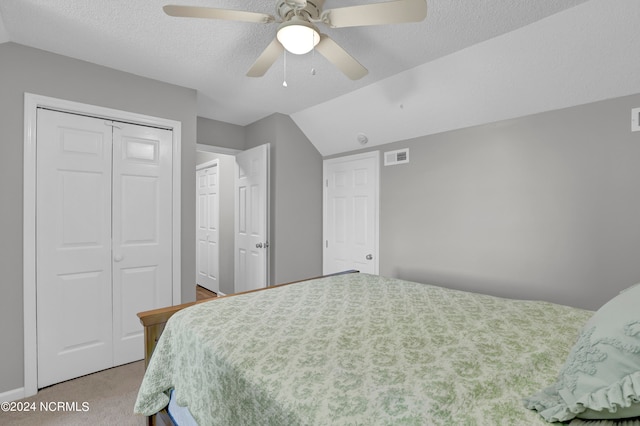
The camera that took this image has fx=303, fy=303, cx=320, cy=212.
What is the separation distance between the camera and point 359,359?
3.46ft

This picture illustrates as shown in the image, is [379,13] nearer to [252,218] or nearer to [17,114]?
[17,114]

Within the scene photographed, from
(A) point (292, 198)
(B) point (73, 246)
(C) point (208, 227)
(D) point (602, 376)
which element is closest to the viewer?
(D) point (602, 376)

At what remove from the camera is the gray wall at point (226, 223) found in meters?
4.43

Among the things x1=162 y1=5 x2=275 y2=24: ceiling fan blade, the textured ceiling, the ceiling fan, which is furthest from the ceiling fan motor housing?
the textured ceiling

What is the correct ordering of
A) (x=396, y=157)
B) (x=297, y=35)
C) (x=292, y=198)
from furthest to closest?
(x=292, y=198), (x=396, y=157), (x=297, y=35)

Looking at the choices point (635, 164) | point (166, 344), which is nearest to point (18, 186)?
point (166, 344)

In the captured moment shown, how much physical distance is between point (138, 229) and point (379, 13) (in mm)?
2506

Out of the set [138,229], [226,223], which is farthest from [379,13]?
A: [226,223]

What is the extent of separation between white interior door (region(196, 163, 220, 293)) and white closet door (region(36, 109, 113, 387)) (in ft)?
7.30

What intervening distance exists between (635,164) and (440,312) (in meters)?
1.76

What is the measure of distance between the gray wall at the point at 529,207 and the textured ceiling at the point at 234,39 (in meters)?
0.71

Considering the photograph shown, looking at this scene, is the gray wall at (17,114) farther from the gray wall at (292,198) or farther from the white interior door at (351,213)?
the white interior door at (351,213)

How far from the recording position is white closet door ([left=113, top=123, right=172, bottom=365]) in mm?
2574

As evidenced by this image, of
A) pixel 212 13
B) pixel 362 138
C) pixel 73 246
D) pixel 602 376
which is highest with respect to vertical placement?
pixel 212 13
